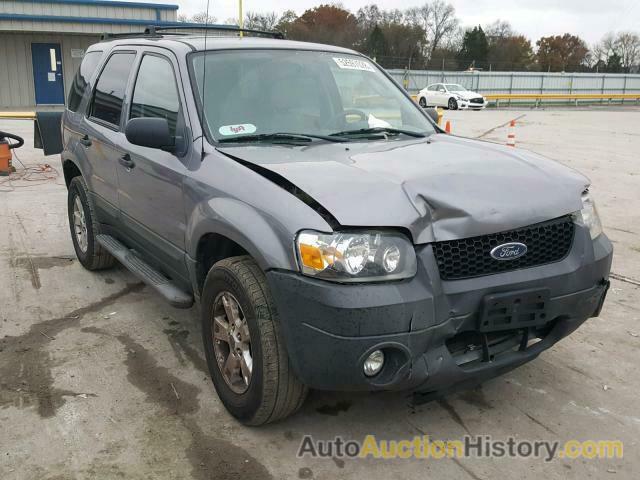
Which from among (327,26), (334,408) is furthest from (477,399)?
(327,26)

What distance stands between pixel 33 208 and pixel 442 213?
6772 mm

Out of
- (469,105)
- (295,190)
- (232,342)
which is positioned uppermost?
(469,105)

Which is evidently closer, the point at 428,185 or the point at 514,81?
the point at 428,185

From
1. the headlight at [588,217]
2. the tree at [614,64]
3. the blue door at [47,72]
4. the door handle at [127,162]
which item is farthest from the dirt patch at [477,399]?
the tree at [614,64]

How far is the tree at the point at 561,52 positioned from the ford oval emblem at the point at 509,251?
232 ft

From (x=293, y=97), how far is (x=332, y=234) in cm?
160

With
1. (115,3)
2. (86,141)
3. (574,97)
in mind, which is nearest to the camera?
(86,141)

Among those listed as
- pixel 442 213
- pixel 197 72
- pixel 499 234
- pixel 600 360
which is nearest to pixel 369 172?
pixel 442 213

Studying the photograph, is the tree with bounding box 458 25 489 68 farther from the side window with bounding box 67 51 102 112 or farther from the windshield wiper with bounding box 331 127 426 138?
the windshield wiper with bounding box 331 127 426 138

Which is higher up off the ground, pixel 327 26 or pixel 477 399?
pixel 327 26

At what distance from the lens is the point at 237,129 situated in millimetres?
3568

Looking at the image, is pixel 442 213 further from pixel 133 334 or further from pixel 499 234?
pixel 133 334

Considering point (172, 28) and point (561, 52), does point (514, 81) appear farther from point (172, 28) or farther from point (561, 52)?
point (172, 28)

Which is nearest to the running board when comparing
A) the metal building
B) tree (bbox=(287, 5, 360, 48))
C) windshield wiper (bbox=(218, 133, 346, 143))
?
windshield wiper (bbox=(218, 133, 346, 143))
